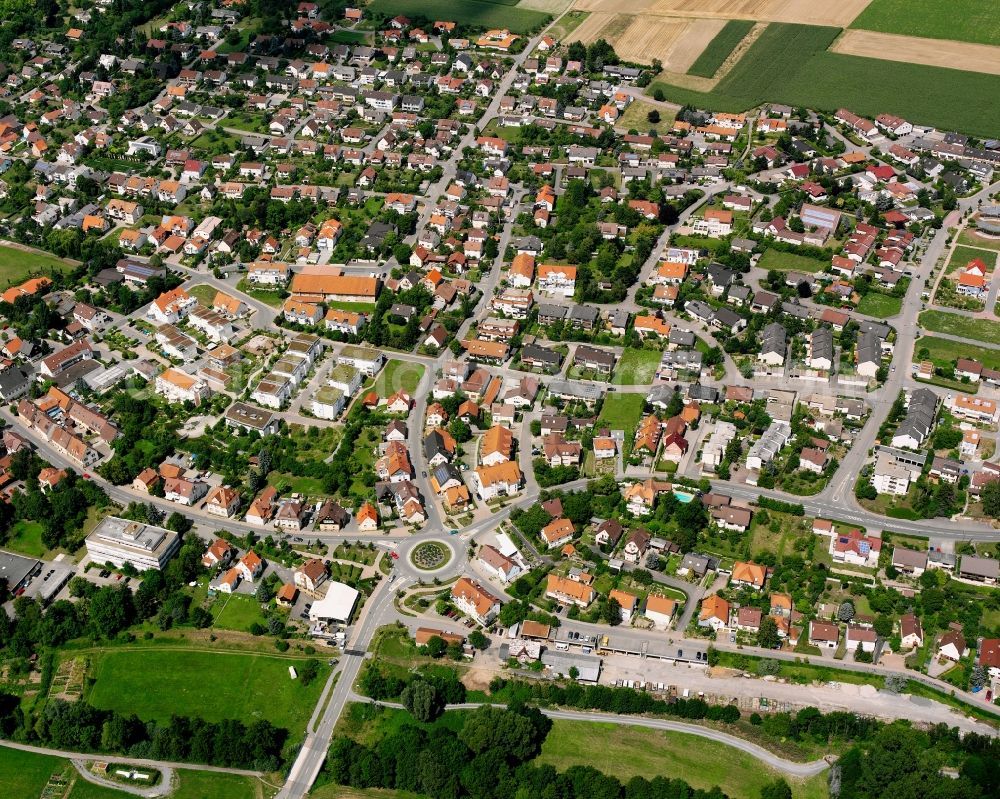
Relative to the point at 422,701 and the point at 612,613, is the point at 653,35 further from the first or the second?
the point at 422,701

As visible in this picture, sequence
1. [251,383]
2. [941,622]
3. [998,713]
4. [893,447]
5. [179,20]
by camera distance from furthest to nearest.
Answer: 1. [179,20]
2. [251,383]
3. [893,447]
4. [941,622]
5. [998,713]

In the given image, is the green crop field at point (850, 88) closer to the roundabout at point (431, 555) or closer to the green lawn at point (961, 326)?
the green lawn at point (961, 326)

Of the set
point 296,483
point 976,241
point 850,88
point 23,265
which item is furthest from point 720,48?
point 296,483

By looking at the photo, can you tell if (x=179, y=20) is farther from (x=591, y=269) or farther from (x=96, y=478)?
(x=96, y=478)

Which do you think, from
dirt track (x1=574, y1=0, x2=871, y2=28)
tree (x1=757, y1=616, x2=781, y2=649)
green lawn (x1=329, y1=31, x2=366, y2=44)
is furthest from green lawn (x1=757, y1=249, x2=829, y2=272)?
green lawn (x1=329, y1=31, x2=366, y2=44)

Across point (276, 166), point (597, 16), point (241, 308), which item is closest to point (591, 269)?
point (241, 308)

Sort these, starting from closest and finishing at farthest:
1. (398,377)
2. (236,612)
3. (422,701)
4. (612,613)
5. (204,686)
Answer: (422,701) → (204,686) → (612,613) → (236,612) → (398,377)
